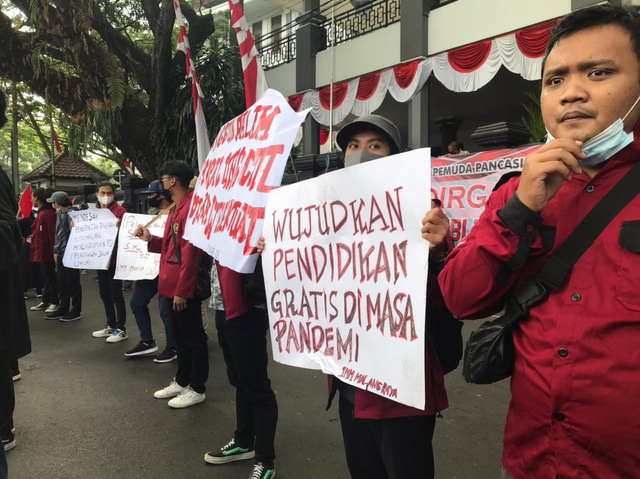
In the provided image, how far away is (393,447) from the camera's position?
5.38 feet

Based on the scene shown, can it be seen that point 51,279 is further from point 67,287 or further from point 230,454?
point 230,454

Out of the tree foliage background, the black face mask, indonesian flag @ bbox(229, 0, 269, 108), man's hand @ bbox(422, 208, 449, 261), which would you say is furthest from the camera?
the tree foliage background

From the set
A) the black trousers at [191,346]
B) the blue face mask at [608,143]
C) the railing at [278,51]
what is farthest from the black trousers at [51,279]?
the railing at [278,51]

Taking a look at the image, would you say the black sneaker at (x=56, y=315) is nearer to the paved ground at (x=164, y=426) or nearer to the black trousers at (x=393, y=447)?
the paved ground at (x=164, y=426)

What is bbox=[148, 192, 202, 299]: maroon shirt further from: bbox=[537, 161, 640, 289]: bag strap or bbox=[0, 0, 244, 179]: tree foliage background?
bbox=[0, 0, 244, 179]: tree foliage background

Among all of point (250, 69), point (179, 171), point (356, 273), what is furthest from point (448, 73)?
point (356, 273)

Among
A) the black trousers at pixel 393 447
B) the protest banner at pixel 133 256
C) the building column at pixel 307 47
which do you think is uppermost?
the building column at pixel 307 47

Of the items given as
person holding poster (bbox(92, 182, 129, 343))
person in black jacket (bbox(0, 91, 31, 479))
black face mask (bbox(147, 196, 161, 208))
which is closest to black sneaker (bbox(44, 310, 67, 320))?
person holding poster (bbox(92, 182, 129, 343))

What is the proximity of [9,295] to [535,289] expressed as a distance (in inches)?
102

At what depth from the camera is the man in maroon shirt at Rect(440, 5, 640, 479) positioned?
100 centimetres

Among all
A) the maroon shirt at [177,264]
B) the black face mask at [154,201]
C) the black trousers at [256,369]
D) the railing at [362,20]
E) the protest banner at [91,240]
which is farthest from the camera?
the railing at [362,20]

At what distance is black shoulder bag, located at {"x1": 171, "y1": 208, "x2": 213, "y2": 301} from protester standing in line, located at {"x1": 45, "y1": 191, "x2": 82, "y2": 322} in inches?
149

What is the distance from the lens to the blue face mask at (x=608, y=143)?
3.39 feet

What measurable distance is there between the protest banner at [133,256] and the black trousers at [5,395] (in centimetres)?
222
